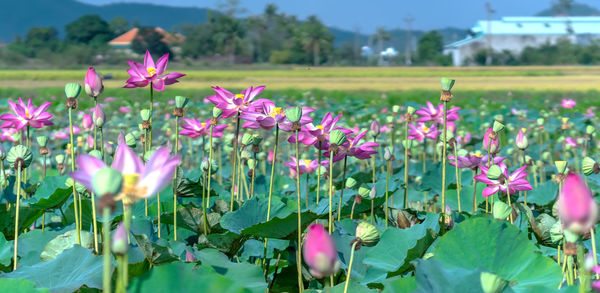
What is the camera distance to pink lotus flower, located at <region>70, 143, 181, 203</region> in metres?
0.51

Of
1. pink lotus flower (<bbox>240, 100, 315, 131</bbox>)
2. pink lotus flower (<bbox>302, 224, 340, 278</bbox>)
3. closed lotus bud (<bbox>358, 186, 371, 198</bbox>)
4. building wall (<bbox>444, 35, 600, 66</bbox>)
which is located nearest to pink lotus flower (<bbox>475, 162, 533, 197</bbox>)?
closed lotus bud (<bbox>358, 186, 371, 198</bbox>)

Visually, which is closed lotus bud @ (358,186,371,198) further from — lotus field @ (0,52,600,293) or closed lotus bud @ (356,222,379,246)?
closed lotus bud @ (356,222,379,246)

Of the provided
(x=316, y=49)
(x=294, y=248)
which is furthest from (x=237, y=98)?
(x=316, y=49)

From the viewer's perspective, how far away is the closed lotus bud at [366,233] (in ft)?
2.90

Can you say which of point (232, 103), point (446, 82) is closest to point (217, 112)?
point (232, 103)

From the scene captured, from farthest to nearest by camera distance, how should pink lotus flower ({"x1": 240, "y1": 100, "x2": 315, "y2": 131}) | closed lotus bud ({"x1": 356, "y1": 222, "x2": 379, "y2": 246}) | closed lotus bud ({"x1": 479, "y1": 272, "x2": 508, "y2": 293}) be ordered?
pink lotus flower ({"x1": 240, "y1": 100, "x2": 315, "y2": 131}) < closed lotus bud ({"x1": 356, "y1": 222, "x2": 379, "y2": 246}) < closed lotus bud ({"x1": 479, "y1": 272, "x2": 508, "y2": 293})

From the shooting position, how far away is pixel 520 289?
76 centimetres

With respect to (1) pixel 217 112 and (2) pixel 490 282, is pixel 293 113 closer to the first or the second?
(1) pixel 217 112

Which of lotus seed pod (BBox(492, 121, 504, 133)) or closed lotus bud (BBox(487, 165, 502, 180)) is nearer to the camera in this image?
closed lotus bud (BBox(487, 165, 502, 180))

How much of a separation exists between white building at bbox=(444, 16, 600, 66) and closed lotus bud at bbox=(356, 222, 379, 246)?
59445mm

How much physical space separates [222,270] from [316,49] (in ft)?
173

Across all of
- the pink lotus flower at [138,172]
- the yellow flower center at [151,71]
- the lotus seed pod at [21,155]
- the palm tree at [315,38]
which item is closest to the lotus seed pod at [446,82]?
the yellow flower center at [151,71]

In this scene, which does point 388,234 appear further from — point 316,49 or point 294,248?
point 316,49

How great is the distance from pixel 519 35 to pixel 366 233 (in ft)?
214
